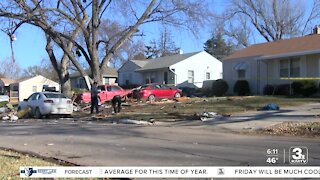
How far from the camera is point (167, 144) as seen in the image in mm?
11438

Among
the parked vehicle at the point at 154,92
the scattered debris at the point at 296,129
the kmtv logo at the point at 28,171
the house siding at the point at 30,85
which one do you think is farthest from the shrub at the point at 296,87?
the house siding at the point at 30,85

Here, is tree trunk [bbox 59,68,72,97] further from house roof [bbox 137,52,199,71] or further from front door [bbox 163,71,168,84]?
front door [bbox 163,71,168,84]

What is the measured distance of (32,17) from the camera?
30594 millimetres

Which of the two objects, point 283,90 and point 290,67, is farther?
point 290,67

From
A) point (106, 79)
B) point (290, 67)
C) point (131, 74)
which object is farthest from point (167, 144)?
point (106, 79)

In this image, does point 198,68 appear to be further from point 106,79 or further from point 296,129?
point 296,129

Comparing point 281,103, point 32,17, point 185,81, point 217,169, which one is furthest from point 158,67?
point 217,169

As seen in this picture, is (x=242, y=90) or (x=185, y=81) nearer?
(x=242, y=90)

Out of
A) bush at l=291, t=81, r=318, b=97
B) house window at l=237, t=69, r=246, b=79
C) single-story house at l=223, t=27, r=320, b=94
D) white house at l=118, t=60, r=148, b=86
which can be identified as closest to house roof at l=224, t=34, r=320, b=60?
single-story house at l=223, t=27, r=320, b=94

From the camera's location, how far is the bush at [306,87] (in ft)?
93.9

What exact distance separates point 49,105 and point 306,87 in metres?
15.7

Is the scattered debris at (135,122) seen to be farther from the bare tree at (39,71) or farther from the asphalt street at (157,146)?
the bare tree at (39,71)

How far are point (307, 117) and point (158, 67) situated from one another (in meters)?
33.4

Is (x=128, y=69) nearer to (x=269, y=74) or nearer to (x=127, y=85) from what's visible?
(x=127, y=85)
